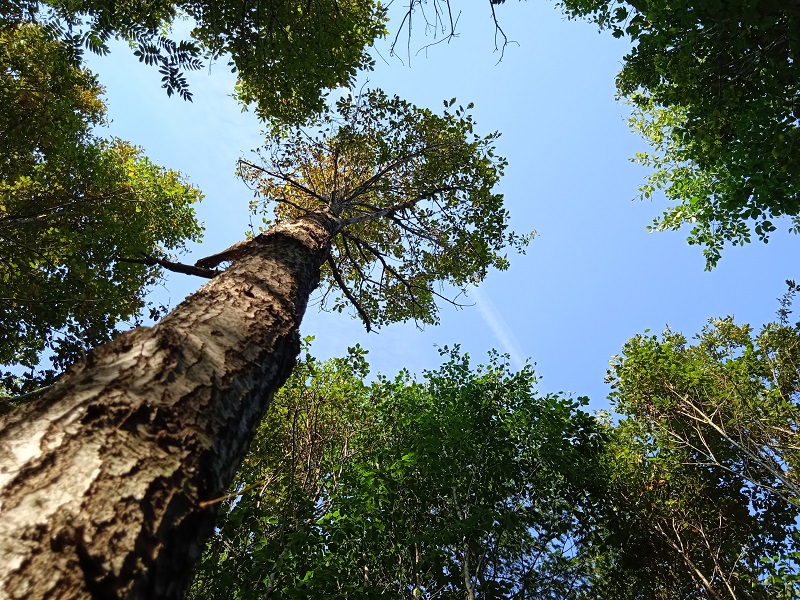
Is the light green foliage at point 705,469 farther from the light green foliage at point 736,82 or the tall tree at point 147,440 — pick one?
the tall tree at point 147,440

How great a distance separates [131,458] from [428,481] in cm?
642

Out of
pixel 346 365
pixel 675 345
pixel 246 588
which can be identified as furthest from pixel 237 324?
pixel 675 345

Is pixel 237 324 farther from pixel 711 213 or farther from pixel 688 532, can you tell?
pixel 688 532

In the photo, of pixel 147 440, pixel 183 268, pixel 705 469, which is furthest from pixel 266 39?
pixel 705 469

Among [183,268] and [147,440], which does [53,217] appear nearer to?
[183,268]

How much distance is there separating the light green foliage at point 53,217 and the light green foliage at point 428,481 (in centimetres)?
352

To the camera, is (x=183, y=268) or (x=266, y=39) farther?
(x=266, y=39)

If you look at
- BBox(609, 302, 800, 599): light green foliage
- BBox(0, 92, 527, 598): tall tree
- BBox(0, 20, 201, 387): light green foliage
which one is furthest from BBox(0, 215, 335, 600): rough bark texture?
BBox(609, 302, 800, 599): light green foliage

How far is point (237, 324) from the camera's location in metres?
2.23

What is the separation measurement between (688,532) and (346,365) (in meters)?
7.83

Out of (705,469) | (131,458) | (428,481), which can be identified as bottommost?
(131,458)

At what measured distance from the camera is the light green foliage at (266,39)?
4902 millimetres

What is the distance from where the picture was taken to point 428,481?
23.0 feet

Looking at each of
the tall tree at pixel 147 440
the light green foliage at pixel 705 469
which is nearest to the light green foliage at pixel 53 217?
the tall tree at pixel 147 440
